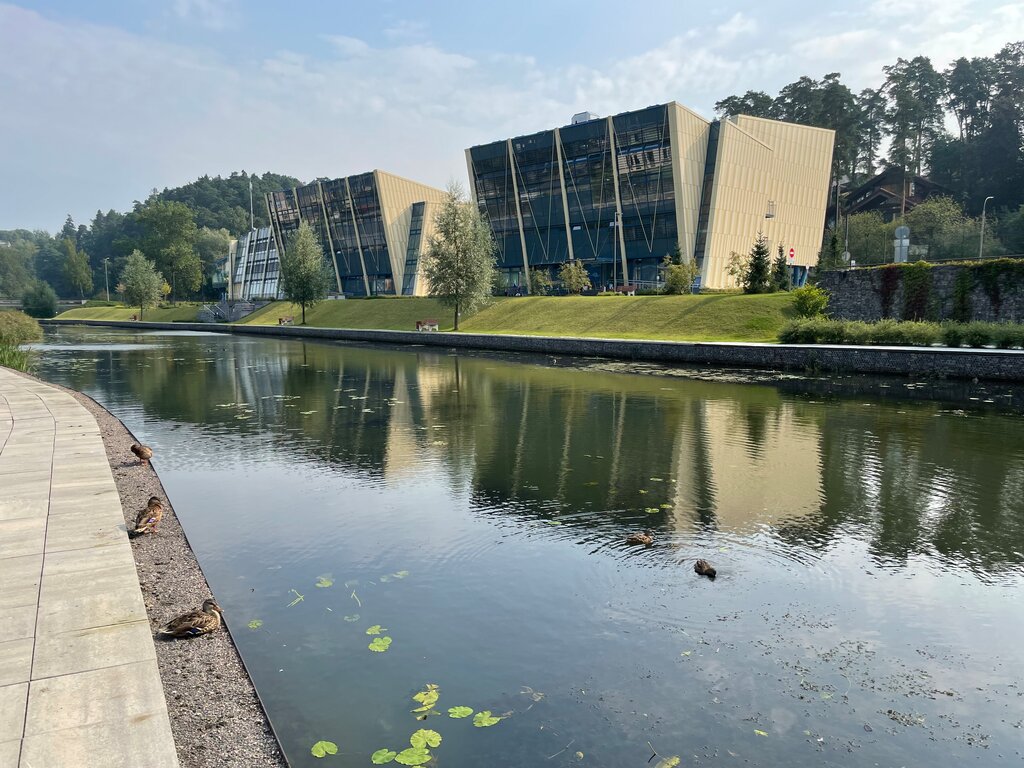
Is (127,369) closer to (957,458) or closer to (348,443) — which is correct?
(348,443)

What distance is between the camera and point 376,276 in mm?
94062

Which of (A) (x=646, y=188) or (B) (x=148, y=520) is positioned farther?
(A) (x=646, y=188)

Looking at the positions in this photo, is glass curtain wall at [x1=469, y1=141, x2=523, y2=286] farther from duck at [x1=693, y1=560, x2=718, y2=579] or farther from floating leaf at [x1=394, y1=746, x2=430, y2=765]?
floating leaf at [x1=394, y1=746, x2=430, y2=765]

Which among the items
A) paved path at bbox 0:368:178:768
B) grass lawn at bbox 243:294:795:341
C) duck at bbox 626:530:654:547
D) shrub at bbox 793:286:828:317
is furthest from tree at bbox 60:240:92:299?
duck at bbox 626:530:654:547

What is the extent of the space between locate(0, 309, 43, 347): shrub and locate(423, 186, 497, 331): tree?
2686cm

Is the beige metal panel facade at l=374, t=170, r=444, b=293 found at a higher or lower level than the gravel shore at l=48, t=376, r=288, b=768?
higher

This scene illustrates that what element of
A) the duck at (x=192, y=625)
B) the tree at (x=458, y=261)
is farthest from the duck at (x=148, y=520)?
the tree at (x=458, y=261)

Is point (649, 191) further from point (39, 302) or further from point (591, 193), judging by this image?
point (39, 302)

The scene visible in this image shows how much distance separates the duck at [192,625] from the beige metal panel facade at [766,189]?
58551 millimetres

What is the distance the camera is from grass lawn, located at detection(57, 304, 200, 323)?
3849 inches

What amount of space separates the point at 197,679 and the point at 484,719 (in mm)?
2284

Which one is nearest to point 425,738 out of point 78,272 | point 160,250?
point 160,250

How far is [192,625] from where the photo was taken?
241 inches

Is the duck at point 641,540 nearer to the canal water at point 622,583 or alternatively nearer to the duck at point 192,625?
the canal water at point 622,583
